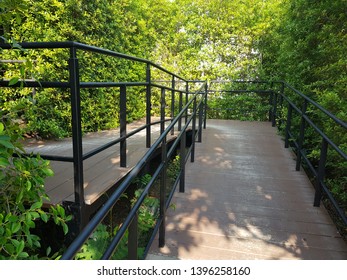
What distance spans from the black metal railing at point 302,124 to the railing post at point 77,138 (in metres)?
1.71

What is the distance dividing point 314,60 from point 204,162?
2.73 meters

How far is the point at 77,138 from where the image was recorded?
6.03 ft

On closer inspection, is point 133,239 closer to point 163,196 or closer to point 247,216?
point 163,196

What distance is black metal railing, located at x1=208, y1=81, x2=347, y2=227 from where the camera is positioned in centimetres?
247

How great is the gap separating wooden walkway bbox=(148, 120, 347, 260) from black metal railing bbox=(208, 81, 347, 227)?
0.67 ft

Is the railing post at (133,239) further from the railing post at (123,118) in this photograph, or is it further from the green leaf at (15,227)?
the railing post at (123,118)

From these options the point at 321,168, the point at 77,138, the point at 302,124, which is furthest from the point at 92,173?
the point at 302,124

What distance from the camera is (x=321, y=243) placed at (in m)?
2.17

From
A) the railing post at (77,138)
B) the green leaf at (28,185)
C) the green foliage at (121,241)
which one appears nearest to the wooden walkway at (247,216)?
the green foliage at (121,241)

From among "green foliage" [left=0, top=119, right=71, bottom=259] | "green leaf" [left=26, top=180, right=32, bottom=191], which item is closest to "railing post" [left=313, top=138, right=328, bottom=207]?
"green foliage" [left=0, top=119, right=71, bottom=259]

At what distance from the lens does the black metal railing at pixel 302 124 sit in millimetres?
2469

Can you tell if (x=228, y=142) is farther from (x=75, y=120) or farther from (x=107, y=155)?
(x=75, y=120)

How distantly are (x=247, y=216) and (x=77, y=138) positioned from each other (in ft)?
5.09

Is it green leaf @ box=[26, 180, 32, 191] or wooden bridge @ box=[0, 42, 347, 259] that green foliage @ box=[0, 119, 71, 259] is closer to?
green leaf @ box=[26, 180, 32, 191]
